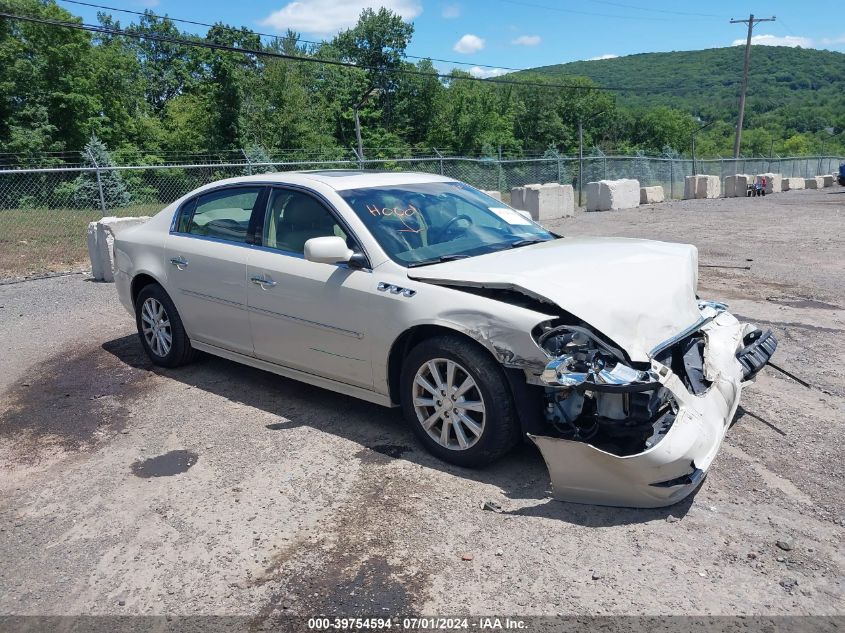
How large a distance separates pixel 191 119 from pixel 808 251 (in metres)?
35.0

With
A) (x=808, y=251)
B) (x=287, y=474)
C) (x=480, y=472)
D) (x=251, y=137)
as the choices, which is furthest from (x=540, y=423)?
(x=251, y=137)

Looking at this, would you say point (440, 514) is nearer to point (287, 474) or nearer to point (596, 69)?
point (287, 474)

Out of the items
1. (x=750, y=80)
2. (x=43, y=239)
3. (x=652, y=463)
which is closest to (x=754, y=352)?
(x=652, y=463)

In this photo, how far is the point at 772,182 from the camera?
32781mm

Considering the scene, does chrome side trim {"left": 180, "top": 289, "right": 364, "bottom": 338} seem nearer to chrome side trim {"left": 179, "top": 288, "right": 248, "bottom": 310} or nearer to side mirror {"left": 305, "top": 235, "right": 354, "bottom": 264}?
chrome side trim {"left": 179, "top": 288, "right": 248, "bottom": 310}

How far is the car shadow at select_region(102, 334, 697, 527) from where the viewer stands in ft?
11.7

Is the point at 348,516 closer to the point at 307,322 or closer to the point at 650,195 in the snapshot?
the point at 307,322

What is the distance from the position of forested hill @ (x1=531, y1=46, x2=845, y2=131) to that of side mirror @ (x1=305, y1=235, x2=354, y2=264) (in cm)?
9700

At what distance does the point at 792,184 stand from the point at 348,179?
3796cm

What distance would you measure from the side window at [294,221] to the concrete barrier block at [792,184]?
3707 centimetres

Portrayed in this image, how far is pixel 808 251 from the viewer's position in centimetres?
1185

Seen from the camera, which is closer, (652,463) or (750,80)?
(652,463)

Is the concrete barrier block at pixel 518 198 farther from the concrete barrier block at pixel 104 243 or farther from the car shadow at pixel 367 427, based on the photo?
the car shadow at pixel 367 427

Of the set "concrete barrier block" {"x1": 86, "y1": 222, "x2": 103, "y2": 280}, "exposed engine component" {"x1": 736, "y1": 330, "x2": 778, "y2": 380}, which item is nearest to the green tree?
"concrete barrier block" {"x1": 86, "y1": 222, "x2": 103, "y2": 280}
